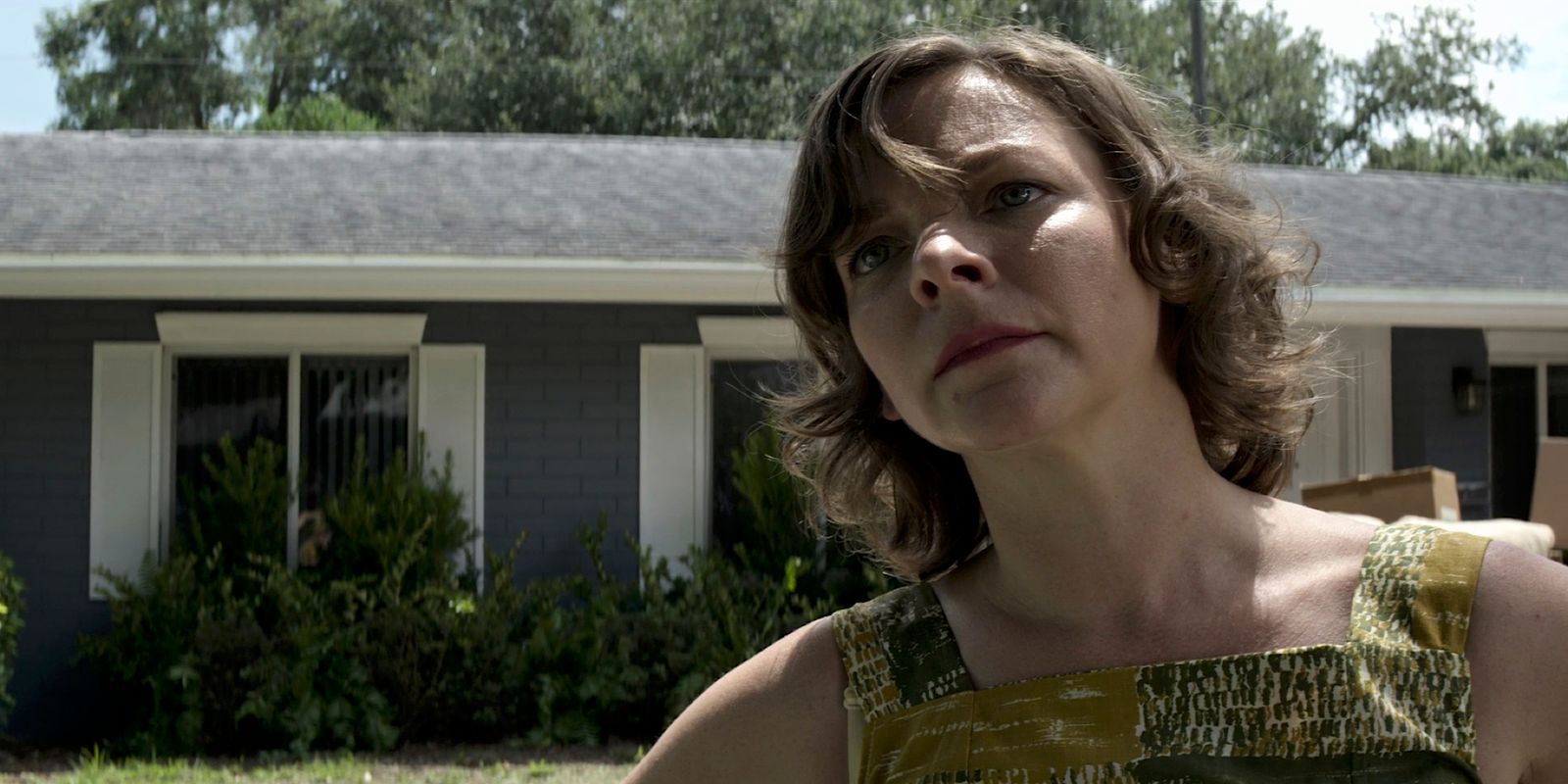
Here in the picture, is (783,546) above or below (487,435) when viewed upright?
below

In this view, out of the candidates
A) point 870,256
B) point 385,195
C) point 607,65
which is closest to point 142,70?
point 607,65

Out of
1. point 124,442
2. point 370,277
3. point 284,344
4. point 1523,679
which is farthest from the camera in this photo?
point 284,344

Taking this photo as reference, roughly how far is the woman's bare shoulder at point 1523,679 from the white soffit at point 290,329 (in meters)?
8.39

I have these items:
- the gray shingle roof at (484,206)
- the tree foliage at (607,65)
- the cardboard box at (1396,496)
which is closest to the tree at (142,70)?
the tree foliage at (607,65)

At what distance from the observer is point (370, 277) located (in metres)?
8.68

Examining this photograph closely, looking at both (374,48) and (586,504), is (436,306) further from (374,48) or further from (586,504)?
(374,48)

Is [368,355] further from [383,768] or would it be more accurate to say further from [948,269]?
[948,269]

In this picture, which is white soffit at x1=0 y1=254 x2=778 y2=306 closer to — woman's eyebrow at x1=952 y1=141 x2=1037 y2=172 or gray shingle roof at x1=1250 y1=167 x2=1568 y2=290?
gray shingle roof at x1=1250 y1=167 x2=1568 y2=290

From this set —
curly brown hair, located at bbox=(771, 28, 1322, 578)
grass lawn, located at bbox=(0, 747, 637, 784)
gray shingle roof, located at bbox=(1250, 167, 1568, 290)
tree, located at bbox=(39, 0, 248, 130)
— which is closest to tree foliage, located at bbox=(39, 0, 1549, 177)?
tree, located at bbox=(39, 0, 248, 130)

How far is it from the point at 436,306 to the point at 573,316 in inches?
32.4

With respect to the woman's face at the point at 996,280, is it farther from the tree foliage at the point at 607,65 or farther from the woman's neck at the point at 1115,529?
the tree foliage at the point at 607,65

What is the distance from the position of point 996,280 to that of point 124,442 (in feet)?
28.8

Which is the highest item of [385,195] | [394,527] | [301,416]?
[385,195]

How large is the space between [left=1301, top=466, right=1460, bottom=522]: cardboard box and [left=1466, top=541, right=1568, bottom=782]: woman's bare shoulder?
5.91 m
